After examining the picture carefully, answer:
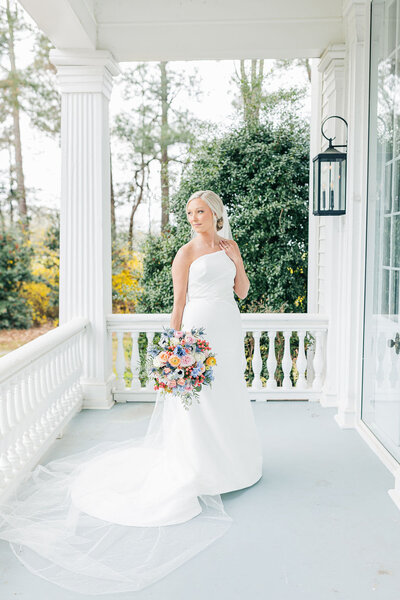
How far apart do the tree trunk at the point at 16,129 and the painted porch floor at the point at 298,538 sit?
7184mm

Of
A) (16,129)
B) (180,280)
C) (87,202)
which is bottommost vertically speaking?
(180,280)

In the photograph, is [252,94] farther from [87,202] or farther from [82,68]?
[87,202]

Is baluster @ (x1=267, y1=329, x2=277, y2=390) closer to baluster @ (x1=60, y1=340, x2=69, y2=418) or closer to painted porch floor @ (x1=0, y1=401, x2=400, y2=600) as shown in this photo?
painted porch floor @ (x1=0, y1=401, x2=400, y2=600)

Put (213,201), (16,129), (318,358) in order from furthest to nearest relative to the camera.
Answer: (16,129) → (318,358) → (213,201)

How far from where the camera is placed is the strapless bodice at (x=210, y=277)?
133 inches

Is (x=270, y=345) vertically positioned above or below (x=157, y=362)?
below

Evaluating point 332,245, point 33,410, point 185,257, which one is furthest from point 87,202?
point 332,245

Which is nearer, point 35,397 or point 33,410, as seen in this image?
point 33,410

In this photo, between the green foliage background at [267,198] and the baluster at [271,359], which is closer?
the baluster at [271,359]

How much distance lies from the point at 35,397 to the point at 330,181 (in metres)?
→ 2.83

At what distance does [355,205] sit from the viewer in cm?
438

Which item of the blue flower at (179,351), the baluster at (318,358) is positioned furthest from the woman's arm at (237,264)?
the baluster at (318,358)

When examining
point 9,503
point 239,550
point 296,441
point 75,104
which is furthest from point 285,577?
point 75,104

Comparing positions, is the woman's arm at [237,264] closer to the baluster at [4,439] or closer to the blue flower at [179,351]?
the blue flower at [179,351]
